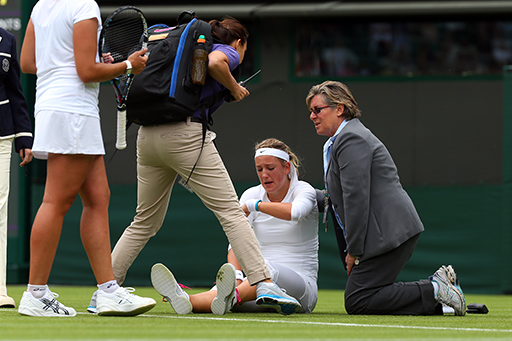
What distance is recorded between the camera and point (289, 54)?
418 inches

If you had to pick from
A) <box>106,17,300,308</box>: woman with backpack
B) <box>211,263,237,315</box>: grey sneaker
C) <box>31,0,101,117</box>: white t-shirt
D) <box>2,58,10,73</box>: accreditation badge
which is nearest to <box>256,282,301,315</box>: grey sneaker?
<box>106,17,300,308</box>: woman with backpack

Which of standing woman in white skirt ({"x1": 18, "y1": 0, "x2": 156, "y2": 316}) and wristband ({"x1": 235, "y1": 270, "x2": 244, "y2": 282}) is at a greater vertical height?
standing woman in white skirt ({"x1": 18, "y1": 0, "x2": 156, "y2": 316})

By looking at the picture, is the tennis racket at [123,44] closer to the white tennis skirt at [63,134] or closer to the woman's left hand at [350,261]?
the white tennis skirt at [63,134]

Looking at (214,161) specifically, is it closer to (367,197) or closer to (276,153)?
(276,153)

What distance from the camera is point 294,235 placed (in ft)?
16.3

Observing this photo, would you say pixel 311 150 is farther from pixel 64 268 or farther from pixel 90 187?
pixel 90 187

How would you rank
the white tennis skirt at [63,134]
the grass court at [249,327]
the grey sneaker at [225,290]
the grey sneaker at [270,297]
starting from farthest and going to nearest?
the grey sneaker at [225,290] → the grey sneaker at [270,297] → the white tennis skirt at [63,134] → the grass court at [249,327]

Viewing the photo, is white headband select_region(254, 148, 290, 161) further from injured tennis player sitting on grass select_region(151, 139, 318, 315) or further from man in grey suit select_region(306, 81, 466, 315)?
man in grey suit select_region(306, 81, 466, 315)

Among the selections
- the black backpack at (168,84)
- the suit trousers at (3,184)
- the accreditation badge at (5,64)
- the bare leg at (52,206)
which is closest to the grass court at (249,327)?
the bare leg at (52,206)

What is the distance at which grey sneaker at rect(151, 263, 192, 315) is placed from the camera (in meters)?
4.34

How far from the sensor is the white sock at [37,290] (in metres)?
3.95

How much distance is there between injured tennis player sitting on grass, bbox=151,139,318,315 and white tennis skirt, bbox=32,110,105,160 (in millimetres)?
1036

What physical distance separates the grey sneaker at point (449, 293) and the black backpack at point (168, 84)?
69.2 inches

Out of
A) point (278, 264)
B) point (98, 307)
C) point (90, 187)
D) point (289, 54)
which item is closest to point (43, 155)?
point (90, 187)
